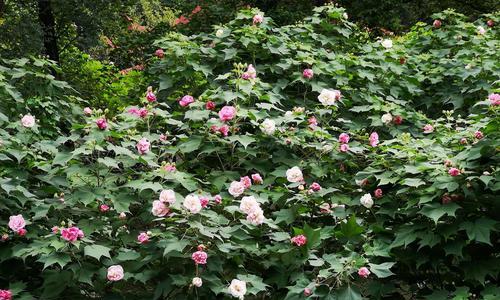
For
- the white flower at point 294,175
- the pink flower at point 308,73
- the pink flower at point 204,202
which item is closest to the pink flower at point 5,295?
the pink flower at point 204,202

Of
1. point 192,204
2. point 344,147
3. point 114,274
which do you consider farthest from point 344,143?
point 114,274

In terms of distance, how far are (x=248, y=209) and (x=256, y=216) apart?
6cm

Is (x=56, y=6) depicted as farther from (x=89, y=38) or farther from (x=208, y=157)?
(x=208, y=157)

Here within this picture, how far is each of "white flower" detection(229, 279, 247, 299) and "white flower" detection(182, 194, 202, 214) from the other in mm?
412

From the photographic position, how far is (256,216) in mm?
3316

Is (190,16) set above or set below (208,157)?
below

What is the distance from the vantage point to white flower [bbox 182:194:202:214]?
3.11 meters

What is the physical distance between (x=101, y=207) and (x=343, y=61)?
8.78ft

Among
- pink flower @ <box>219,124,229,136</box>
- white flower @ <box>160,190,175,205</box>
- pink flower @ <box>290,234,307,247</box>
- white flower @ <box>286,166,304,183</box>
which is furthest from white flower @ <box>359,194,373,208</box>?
white flower @ <box>160,190,175,205</box>

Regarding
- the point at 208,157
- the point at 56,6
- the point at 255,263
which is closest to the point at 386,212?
the point at 255,263

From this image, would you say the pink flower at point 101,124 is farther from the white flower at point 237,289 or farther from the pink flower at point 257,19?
the pink flower at point 257,19

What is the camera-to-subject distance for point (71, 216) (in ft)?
11.9

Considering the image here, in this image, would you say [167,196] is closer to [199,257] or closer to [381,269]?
[199,257]

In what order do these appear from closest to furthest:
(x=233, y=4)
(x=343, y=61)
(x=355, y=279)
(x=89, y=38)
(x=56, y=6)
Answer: (x=355, y=279) < (x=343, y=61) < (x=56, y=6) < (x=89, y=38) < (x=233, y=4)
